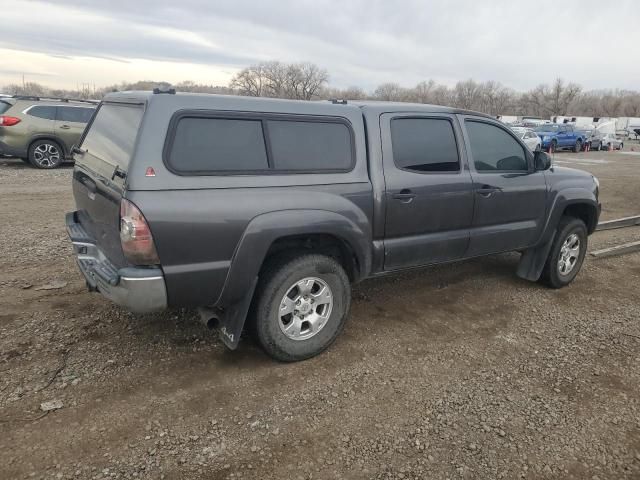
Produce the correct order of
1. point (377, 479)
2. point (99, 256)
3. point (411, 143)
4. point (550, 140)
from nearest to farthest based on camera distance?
point (377, 479)
point (99, 256)
point (411, 143)
point (550, 140)

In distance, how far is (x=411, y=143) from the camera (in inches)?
151

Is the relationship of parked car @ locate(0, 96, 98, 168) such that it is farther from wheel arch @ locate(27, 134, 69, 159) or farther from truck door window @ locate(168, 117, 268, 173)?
truck door window @ locate(168, 117, 268, 173)

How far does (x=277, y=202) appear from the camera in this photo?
311 cm

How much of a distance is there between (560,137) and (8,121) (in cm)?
2533

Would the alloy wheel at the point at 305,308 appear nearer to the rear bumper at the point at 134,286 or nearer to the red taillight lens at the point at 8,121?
the rear bumper at the point at 134,286

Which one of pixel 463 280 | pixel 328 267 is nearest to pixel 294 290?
pixel 328 267

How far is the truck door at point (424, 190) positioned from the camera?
3719 millimetres

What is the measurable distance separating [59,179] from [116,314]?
25.1 ft

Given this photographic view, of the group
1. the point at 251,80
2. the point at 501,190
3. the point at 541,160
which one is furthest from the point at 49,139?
the point at 251,80

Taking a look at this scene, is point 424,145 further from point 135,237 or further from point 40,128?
point 40,128

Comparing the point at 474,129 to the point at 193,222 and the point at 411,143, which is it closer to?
the point at 411,143

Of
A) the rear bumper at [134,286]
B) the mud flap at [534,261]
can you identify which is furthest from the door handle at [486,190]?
the rear bumper at [134,286]

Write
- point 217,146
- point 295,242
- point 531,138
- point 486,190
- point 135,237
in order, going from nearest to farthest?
point 135,237 < point 217,146 < point 295,242 < point 486,190 < point 531,138

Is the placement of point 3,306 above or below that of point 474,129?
below
